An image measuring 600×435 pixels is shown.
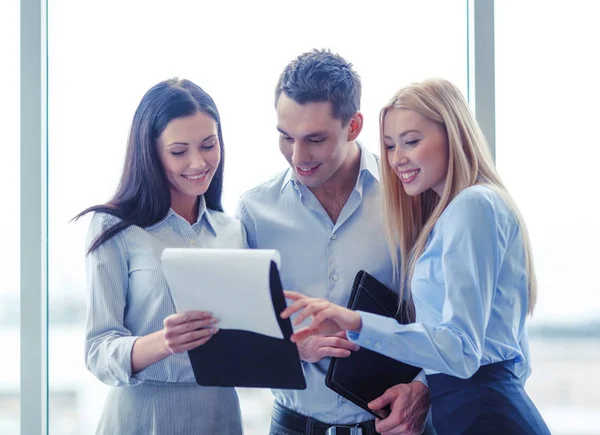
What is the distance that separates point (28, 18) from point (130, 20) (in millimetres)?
338

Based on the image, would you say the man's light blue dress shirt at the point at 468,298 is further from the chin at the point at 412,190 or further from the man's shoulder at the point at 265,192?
the man's shoulder at the point at 265,192

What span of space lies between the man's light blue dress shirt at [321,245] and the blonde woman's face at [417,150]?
0.26 metres

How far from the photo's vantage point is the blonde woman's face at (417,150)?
1.50 meters

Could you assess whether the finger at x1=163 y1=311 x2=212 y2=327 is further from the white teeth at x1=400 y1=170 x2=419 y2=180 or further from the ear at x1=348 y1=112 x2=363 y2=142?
the ear at x1=348 y1=112 x2=363 y2=142

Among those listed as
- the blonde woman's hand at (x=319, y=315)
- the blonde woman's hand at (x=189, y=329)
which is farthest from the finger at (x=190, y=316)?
the blonde woman's hand at (x=319, y=315)

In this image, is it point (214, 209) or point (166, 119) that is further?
point (214, 209)

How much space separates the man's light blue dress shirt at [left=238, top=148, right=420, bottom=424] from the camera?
67.4 inches

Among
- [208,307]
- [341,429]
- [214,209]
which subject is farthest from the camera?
[214,209]

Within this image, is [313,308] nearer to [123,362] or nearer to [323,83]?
[123,362]

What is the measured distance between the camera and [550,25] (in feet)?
7.23

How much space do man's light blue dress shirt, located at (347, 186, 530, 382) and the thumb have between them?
0.28 meters

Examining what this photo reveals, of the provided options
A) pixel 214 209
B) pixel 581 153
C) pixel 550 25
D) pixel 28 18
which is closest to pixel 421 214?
pixel 214 209

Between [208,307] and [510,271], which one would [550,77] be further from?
[208,307]

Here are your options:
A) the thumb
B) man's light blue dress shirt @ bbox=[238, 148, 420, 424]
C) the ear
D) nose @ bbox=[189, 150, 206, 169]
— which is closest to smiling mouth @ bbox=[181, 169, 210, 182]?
nose @ bbox=[189, 150, 206, 169]
